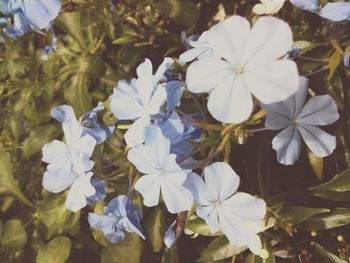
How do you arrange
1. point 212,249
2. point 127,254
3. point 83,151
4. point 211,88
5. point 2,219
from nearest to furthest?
point 211,88 → point 83,151 → point 212,249 → point 127,254 → point 2,219

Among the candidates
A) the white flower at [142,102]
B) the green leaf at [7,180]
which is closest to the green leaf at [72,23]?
the green leaf at [7,180]

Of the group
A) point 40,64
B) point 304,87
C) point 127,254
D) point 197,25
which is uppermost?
point 304,87

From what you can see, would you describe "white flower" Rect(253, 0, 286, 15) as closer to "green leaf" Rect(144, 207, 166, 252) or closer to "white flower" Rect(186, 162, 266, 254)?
"white flower" Rect(186, 162, 266, 254)

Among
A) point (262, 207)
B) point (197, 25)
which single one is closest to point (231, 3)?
point (197, 25)

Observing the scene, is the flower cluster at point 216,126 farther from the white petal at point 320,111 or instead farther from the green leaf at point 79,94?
the green leaf at point 79,94

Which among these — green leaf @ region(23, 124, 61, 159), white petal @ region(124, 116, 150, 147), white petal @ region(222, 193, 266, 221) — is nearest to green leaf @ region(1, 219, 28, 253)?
green leaf @ region(23, 124, 61, 159)

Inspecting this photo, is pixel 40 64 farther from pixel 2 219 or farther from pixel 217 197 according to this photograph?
pixel 217 197
